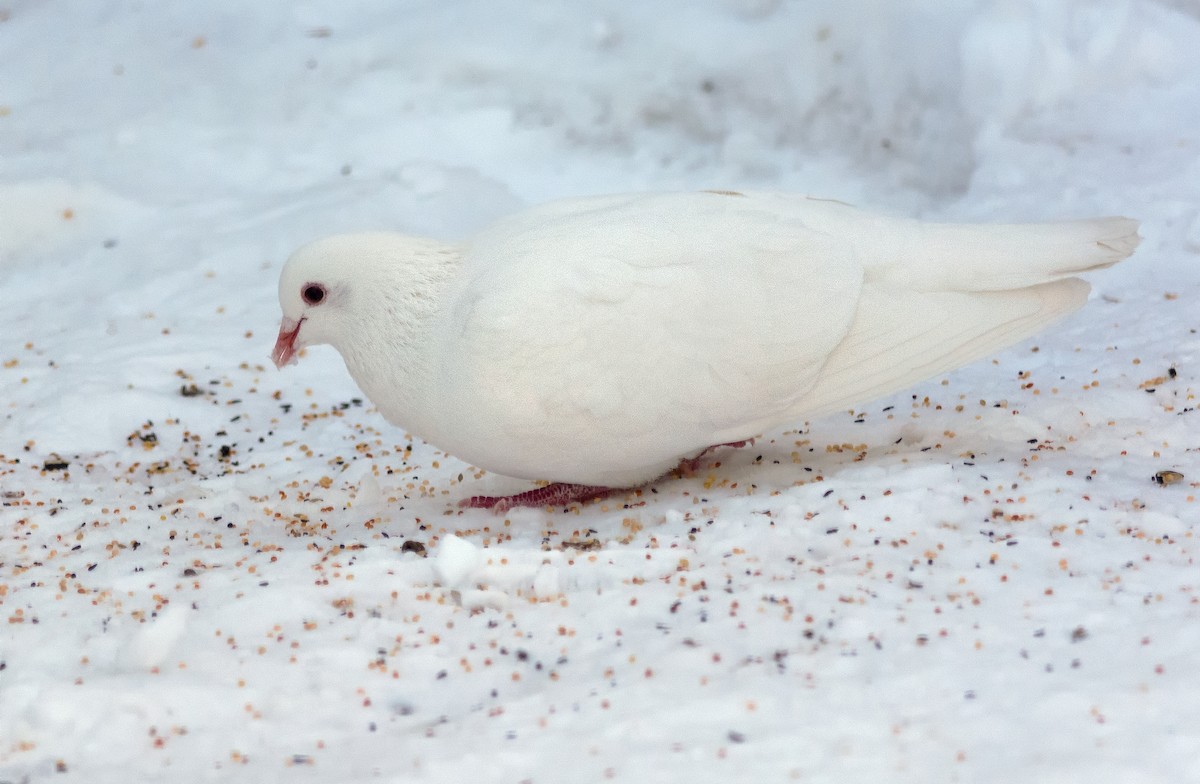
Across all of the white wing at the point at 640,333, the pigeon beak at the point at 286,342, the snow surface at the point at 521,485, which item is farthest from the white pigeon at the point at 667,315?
the snow surface at the point at 521,485

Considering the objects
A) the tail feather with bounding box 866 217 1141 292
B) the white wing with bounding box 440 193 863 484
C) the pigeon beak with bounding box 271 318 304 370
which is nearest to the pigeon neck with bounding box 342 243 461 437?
the white wing with bounding box 440 193 863 484

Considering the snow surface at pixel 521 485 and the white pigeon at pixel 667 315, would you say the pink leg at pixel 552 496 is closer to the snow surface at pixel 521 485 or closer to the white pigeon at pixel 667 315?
the snow surface at pixel 521 485

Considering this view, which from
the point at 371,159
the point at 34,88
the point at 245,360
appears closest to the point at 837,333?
the point at 245,360

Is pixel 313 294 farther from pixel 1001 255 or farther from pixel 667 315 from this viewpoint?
pixel 1001 255

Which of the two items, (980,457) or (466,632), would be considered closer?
(466,632)

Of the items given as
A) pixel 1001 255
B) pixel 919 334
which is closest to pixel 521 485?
pixel 919 334

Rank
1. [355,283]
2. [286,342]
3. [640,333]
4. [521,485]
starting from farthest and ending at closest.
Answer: [521,485] < [286,342] < [355,283] < [640,333]

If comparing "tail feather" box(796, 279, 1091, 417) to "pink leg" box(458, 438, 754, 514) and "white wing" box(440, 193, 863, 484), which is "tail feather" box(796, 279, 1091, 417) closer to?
"white wing" box(440, 193, 863, 484)

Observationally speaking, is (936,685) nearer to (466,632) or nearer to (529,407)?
(466,632)
